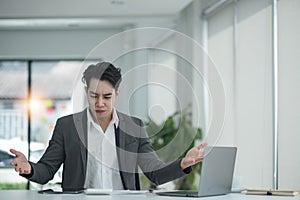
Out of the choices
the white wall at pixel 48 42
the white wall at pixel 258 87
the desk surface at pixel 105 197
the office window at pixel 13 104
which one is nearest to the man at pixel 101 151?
the desk surface at pixel 105 197

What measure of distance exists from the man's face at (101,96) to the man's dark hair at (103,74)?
22 mm

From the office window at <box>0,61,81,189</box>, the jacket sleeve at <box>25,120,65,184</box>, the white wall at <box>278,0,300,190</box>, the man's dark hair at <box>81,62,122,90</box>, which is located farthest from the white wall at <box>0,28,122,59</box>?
the man's dark hair at <box>81,62,122,90</box>

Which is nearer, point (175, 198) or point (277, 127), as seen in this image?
point (175, 198)

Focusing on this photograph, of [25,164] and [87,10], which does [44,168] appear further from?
[87,10]

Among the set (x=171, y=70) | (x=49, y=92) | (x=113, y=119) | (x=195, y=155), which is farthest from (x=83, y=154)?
(x=49, y=92)

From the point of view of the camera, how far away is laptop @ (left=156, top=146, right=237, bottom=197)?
2943 millimetres

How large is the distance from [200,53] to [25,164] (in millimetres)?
5251

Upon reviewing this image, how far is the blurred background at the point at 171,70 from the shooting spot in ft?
17.6

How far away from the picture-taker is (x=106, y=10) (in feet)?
28.7

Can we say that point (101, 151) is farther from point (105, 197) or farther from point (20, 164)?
point (20, 164)

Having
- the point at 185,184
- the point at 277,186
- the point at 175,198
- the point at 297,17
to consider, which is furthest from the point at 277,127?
the point at 175,198

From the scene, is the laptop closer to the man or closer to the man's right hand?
the man

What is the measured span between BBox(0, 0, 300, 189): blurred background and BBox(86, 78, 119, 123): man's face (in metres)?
0.23

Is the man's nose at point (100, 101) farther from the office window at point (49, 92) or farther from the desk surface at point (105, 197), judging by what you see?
the office window at point (49, 92)
